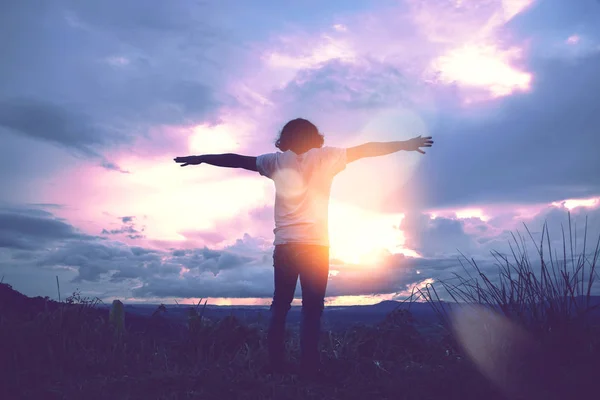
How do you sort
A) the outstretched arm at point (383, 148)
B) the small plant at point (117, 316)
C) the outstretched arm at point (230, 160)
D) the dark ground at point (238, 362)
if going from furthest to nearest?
the small plant at point (117, 316), the outstretched arm at point (230, 160), the outstretched arm at point (383, 148), the dark ground at point (238, 362)

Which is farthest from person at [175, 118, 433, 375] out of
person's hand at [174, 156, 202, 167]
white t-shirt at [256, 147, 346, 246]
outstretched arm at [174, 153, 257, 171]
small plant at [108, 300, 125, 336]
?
small plant at [108, 300, 125, 336]

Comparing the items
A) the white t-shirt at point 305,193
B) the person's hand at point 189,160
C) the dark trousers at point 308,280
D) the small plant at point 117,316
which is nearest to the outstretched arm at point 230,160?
the person's hand at point 189,160

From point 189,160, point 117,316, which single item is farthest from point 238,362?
point 117,316

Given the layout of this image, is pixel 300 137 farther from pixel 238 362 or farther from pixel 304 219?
pixel 238 362

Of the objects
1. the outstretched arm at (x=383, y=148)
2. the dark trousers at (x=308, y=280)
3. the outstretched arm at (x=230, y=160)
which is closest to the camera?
the dark trousers at (x=308, y=280)

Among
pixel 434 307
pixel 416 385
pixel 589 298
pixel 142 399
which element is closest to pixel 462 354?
pixel 434 307

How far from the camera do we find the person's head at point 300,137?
18.1ft

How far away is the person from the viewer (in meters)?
5.06

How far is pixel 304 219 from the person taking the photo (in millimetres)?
5082

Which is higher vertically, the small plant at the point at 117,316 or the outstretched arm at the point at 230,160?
the outstretched arm at the point at 230,160

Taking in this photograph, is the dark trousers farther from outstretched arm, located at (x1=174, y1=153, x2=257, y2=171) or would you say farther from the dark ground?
outstretched arm, located at (x1=174, y1=153, x2=257, y2=171)

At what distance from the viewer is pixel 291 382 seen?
478 centimetres

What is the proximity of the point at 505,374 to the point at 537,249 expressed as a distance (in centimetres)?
164

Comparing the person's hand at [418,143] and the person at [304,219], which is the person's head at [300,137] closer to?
the person at [304,219]
